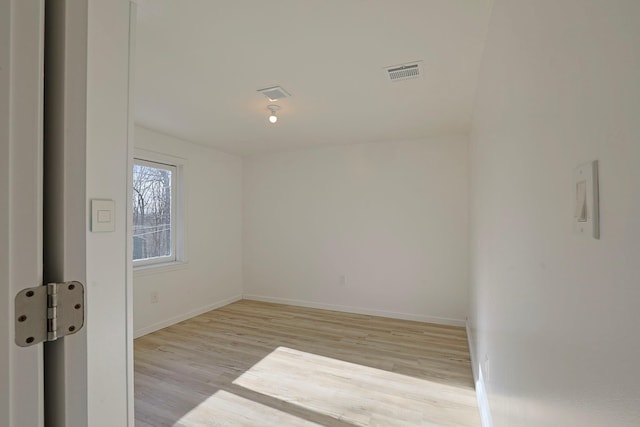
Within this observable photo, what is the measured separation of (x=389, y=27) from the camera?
1504 mm

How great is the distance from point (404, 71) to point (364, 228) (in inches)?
87.8

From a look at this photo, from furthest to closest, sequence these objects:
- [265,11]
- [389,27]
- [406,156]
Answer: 1. [406,156]
2. [389,27]
3. [265,11]

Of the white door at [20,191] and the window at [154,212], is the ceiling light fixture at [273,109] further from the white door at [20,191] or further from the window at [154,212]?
the white door at [20,191]

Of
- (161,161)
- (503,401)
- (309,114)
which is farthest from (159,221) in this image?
(503,401)

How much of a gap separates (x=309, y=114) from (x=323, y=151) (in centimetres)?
131

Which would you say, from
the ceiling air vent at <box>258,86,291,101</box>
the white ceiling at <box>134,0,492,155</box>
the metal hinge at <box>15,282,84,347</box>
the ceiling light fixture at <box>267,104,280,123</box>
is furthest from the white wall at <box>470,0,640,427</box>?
the ceiling light fixture at <box>267,104,280,123</box>

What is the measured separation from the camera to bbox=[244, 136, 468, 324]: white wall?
11.2 ft

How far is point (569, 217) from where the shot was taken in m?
0.56

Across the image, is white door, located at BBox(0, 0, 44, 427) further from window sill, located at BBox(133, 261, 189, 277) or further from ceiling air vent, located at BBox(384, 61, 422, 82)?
window sill, located at BBox(133, 261, 189, 277)

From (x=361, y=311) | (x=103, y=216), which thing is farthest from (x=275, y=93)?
(x=361, y=311)

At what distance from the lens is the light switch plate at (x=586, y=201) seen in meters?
0.46

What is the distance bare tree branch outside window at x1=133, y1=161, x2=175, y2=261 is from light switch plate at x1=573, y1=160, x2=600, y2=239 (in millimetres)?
3677

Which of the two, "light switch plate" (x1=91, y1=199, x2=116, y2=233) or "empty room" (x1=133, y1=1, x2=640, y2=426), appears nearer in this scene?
"empty room" (x1=133, y1=1, x2=640, y2=426)

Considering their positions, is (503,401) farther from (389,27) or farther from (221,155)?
(221,155)
